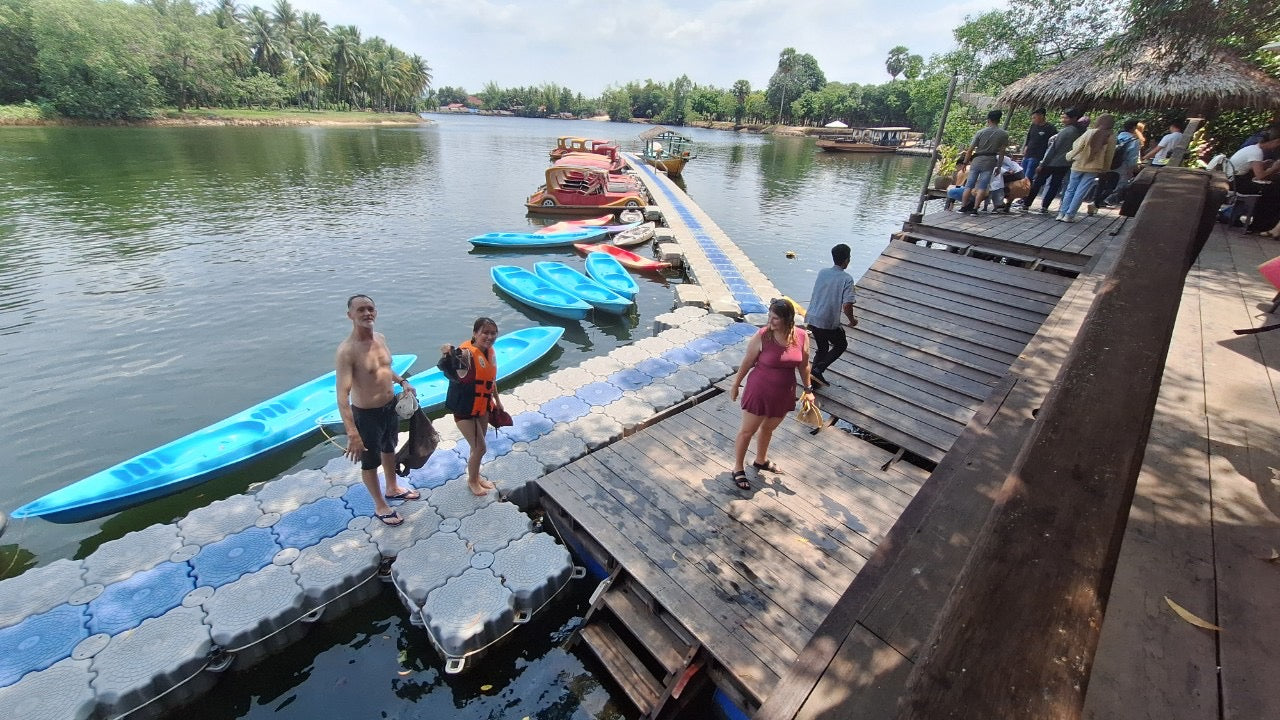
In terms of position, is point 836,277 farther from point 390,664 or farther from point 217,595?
point 217,595

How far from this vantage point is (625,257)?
52.7 feet

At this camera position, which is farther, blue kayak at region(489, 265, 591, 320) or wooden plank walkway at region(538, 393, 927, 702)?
blue kayak at region(489, 265, 591, 320)

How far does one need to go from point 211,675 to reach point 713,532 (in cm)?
427

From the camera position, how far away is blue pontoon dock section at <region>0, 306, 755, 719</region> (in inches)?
158

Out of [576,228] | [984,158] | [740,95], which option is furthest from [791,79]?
[984,158]

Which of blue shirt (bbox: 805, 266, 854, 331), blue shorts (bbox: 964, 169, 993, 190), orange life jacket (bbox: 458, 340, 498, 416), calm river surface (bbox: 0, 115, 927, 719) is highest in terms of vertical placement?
blue shorts (bbox: 964, 169, 993, 190)

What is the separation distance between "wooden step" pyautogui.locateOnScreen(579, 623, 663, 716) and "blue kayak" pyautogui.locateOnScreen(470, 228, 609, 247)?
46.7 ft

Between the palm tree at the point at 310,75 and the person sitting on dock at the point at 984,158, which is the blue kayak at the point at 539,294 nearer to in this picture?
the person sitting on dock at the point at 984,158

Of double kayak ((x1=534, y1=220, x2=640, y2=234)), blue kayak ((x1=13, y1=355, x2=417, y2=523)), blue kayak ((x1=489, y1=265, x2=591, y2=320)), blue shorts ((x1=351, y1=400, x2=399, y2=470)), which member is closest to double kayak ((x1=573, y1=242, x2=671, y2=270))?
double kayak ((x1=534, y1=220, x2=640, y2=234))

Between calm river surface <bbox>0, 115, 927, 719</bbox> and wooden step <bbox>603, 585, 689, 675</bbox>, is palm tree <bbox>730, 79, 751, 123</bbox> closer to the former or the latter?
calm river surface <bbox>0, 115, 927, 719</bbox>

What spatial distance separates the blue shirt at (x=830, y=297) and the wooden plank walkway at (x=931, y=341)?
1003 millimetres

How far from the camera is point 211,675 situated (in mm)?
4250

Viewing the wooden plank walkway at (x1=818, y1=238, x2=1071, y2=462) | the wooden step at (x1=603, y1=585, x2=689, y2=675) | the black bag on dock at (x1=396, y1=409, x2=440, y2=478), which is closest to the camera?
the wooden step at (x1=603, y1=585, x2=689, y2=675)

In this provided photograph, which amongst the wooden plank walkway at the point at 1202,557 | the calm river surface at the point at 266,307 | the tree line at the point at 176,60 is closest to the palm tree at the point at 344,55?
the tree line at the point at 176,60
